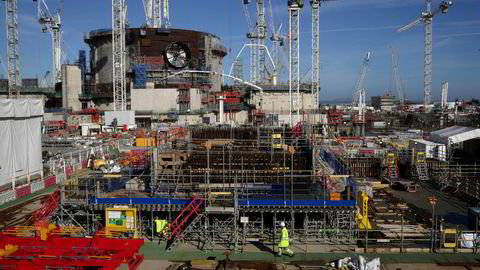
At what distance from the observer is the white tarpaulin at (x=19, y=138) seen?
23.1 metres

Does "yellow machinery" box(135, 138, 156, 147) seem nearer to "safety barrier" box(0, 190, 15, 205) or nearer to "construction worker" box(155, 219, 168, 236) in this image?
"safety barrier" box(0, 190, 15, 205)

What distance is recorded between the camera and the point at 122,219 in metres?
14.6

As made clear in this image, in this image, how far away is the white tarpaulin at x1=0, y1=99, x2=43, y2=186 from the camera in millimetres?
23125

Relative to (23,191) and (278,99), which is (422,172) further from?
(278,99)

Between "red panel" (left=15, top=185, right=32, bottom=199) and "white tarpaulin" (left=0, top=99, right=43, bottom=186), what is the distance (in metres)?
1.37

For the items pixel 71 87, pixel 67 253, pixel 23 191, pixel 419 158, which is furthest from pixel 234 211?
pixel 71 87

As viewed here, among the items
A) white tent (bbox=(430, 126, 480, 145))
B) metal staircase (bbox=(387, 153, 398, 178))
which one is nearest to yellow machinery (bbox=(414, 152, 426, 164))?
metal staircase (bbox=(387, 153, 398, 178))

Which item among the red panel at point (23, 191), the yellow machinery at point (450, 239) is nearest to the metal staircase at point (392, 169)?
the yellow machinery at point (450, 239)

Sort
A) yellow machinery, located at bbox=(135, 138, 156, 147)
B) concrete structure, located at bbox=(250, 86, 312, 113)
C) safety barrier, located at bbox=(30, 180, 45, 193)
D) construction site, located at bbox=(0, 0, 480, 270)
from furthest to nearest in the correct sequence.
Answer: concrete structure, located at bbox=(250, 86, 312, 113), yellow machinery, located at bbox=(135, 138, 156, 147), safety barrier, located at bbox=(30, 180, 45, 193), construction site, located at bbox=(0, 0, 480, 270)

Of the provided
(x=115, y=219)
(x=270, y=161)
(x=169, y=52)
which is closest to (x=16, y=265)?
(x=115, y=219)

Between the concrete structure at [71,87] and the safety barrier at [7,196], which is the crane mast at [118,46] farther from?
the safety barrier at [7,196]

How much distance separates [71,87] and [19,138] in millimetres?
47808

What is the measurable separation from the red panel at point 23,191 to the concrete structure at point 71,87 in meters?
49.2

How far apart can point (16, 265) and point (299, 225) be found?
9.35 metres
